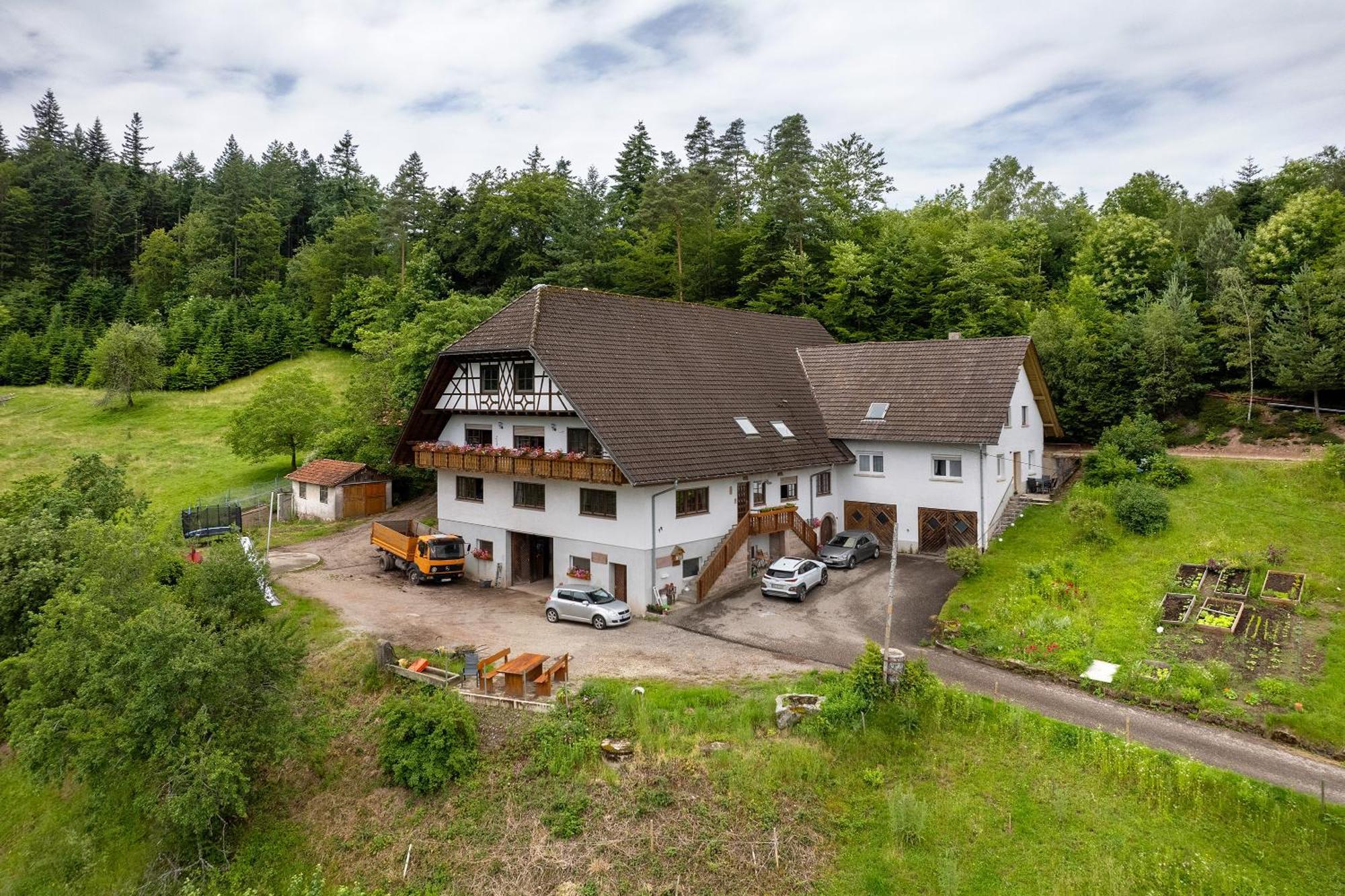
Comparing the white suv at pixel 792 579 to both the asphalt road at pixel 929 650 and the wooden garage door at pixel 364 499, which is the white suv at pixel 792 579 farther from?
the wooden garage door at pixel 364 499

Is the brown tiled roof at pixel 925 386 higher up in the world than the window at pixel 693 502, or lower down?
higher up

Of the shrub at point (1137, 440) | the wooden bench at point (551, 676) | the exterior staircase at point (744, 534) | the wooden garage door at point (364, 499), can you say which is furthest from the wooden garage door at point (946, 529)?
the wooden garage door at point (364, 499)

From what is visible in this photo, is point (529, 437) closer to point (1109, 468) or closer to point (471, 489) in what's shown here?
point (471, 489)

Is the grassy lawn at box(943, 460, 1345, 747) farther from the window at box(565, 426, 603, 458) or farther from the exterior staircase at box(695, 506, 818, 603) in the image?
the window at box(565, 426, 603, 458)

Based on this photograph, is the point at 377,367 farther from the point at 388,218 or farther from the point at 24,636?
the point at 388,218

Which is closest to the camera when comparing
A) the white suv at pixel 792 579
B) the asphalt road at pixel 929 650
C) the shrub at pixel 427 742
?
the asphalt road at pixel 929 650

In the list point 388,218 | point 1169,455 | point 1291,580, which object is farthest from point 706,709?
point 388,218

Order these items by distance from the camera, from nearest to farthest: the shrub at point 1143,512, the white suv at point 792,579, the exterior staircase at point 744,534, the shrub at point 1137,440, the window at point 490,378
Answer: the white suv at point 792,579, the exterior staircase at point 744,534, the shrub at point 1143,512, the window at point 490,378, the shrub at point 1137,440

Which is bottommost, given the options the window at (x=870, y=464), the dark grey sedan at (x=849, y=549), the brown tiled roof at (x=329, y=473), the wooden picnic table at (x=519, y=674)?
the wooden picnic table at (x=519, y=674)
